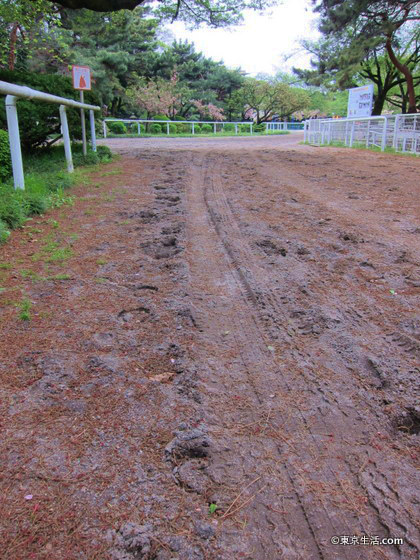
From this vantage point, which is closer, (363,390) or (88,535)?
(88,535)

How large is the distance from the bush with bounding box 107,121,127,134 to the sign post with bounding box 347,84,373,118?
51.3ft

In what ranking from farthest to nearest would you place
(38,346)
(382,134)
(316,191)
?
(382,134) < (316,191) < (38,346)

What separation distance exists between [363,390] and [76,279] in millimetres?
2540

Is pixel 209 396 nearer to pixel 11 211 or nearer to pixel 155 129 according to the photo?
pixel 11 211

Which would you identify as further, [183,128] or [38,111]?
[183,128]

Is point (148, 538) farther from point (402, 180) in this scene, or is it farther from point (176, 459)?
point (402, 180)

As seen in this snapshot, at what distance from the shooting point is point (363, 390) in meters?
2.43

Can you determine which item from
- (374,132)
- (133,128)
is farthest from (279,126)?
(374,132)

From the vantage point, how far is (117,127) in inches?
1237

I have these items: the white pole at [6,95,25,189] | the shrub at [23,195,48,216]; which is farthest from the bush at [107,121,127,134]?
the shrub at [23,195,48,216]

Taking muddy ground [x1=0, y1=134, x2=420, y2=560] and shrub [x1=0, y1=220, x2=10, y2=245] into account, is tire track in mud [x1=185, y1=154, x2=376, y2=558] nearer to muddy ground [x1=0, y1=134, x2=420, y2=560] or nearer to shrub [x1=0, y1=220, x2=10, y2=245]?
muddy ground [x1=0, y1=134, x2=420, y2=560]

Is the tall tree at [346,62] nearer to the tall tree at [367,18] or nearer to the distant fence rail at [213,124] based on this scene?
the tall tree at [367,18]

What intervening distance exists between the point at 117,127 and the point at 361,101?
55.2 ft

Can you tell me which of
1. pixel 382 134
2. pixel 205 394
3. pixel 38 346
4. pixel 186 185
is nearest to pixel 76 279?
pixel 38 346
